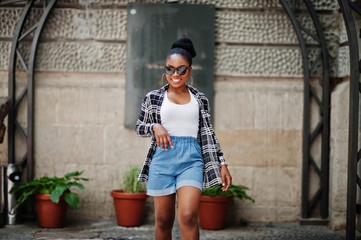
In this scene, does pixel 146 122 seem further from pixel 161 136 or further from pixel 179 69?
pixel 179 69

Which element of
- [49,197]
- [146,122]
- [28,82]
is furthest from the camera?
[28,82]

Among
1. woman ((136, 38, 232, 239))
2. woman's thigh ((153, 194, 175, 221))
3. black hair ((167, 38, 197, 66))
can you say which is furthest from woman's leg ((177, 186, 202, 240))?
black hair ((167, 38, 197, 66))

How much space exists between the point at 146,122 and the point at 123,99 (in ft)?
9.12

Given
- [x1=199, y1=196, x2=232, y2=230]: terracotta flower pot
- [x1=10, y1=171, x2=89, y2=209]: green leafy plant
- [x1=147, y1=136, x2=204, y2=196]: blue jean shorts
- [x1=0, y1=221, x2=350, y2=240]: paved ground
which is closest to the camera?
[x1=147, y1=136, x2=204, y2=196]: blue jean shorts

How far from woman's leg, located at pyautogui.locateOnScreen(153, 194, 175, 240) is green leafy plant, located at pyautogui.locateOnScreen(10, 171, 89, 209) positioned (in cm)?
243

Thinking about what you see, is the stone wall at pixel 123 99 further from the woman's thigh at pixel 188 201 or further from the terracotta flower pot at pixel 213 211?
the woman's thigh at pixel 188 201

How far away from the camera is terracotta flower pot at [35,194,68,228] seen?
232 inches

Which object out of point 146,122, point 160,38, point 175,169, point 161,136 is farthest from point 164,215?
point 160,38

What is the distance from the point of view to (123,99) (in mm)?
6465

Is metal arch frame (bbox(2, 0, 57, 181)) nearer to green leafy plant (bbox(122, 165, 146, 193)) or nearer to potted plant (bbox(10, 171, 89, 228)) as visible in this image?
potted plant (bbox(10, 171, 89, 228))

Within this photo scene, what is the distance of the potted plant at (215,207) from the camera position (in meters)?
5.98

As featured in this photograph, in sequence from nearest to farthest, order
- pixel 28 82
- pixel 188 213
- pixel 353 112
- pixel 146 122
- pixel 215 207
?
pixel 188 213
pixel 146 122
pixel 353 112
pixel 215 207
pixel 28 82

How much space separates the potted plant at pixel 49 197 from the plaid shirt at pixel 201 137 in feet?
7.97

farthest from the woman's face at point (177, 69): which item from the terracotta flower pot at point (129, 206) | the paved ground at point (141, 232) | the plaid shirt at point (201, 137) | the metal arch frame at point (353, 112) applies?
the terracotta flower pot at point (129, 206)
